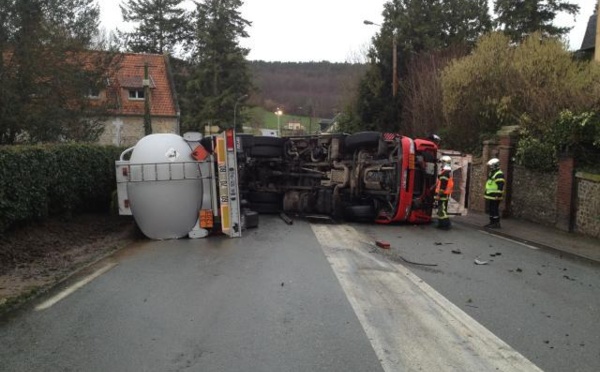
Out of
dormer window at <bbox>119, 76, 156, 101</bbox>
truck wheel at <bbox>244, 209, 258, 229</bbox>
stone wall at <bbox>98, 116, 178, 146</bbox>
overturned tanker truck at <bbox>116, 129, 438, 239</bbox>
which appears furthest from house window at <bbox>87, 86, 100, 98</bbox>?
dormer window at <bbox>119, 76, 156, 101</bbox>

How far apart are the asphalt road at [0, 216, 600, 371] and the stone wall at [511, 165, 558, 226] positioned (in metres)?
5.50

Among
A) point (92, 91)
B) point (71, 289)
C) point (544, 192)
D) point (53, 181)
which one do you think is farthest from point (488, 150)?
point (71, 289)

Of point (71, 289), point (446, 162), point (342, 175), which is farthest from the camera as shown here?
point (342, 175)

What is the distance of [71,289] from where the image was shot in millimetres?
6688

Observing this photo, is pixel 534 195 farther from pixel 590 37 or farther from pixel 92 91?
pixel 590 37

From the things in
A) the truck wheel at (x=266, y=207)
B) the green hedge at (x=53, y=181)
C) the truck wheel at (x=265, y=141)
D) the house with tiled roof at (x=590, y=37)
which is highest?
the house with tiled roof at (x=590, y=37)

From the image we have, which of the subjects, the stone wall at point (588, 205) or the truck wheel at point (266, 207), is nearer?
the stone wall at point (588, 205)

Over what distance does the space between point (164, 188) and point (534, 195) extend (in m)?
10.5

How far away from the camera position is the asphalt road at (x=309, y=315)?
4.48m

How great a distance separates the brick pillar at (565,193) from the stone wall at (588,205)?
134mm

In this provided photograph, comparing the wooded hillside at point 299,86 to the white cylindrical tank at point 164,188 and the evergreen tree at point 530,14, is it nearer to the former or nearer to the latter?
the evergreen tree at point 530,14

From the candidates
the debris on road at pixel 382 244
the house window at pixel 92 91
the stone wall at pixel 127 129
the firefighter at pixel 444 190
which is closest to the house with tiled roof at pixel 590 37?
the firefighter at pixel 444 190

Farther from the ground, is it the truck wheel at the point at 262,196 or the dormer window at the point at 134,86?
the dormer window at the point at 134,86

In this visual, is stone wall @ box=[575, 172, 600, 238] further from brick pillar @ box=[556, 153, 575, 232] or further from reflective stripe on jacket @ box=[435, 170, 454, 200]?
reflective stripe on jacket @ box=[435, 170, 454, 200]
